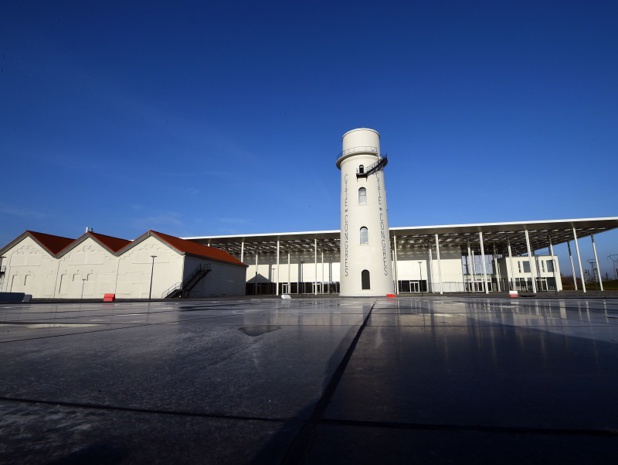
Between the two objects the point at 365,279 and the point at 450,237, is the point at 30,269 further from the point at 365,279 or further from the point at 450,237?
the point at 450,237

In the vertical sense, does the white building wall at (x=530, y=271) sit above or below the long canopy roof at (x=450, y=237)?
below

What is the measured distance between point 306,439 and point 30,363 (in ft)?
7.45

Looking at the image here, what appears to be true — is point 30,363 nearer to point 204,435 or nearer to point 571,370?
point 204,435

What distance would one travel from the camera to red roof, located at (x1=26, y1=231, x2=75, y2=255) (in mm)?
35562

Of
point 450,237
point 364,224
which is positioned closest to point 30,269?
point 364,224

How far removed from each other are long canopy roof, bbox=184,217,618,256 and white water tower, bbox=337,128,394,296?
384 inches

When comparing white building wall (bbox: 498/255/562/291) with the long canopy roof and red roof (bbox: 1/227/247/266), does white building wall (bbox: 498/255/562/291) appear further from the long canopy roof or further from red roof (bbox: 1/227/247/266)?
red roof (bbox: 1/227/247/266)

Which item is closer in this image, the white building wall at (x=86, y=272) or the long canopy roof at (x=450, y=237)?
the white building wall at (x=86, y=272)

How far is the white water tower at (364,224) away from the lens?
1033 inches

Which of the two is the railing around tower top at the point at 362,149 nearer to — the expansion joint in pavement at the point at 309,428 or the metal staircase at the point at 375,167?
the metal staircase at the point at 375,167

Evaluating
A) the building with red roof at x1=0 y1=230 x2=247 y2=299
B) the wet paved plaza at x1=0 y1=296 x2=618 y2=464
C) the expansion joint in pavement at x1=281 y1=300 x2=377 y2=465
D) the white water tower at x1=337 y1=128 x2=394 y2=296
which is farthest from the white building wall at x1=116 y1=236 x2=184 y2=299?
the expansion joint in pavement at x1=281 y1=300 x2=377 y2=465

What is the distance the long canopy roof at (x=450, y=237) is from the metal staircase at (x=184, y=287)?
8657mm

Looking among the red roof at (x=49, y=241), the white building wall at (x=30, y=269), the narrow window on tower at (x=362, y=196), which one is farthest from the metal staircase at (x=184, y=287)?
the narrow window on tower at (x=362, y=196)

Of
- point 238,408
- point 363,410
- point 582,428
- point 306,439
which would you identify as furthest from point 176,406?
point 582,428
